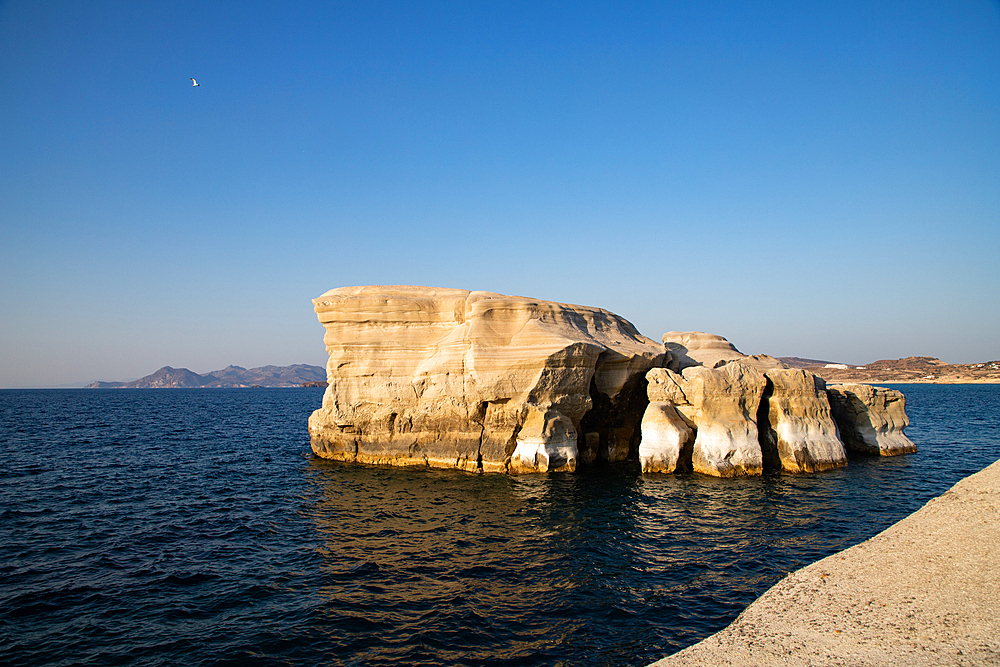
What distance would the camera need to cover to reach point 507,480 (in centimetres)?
2169

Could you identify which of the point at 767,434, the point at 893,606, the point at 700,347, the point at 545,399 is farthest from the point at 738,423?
the point at 893,606

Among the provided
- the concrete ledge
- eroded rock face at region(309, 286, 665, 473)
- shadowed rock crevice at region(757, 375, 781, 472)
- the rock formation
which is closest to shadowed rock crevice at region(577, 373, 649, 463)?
eroded rock face at region(309, 286, 665, 473)

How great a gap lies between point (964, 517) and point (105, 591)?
17559 millimetres

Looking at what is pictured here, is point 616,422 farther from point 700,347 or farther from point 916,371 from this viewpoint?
point 916,371

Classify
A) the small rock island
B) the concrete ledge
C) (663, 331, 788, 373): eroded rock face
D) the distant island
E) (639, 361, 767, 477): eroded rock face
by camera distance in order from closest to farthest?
the concrete ledge
(639, 361, 767, 477): eroded rock face
the small rock island
(663, 331, 788, 373): eroded rock face
the distant island

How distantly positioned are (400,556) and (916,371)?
556 feet

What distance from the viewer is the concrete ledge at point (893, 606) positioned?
22.5 feet

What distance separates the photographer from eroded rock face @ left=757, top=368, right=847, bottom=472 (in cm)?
2250

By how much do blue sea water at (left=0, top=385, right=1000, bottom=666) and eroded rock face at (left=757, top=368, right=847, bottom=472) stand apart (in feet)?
3.77

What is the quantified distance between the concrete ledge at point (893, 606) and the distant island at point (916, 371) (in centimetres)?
12933

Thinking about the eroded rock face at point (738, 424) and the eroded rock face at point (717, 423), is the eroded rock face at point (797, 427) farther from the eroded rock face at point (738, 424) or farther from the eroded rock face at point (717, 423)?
the eroded rock face at point (717, 423)

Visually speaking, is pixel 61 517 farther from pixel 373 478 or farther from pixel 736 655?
pixel 736 655

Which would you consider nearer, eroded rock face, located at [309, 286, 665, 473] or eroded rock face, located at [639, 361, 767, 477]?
eroded rock face, located at [639, 361, 767, 477]

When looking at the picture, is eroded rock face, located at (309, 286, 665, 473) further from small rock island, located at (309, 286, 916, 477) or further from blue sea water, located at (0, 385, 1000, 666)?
blue sea water, located at (0, 385, 1000, 666)
